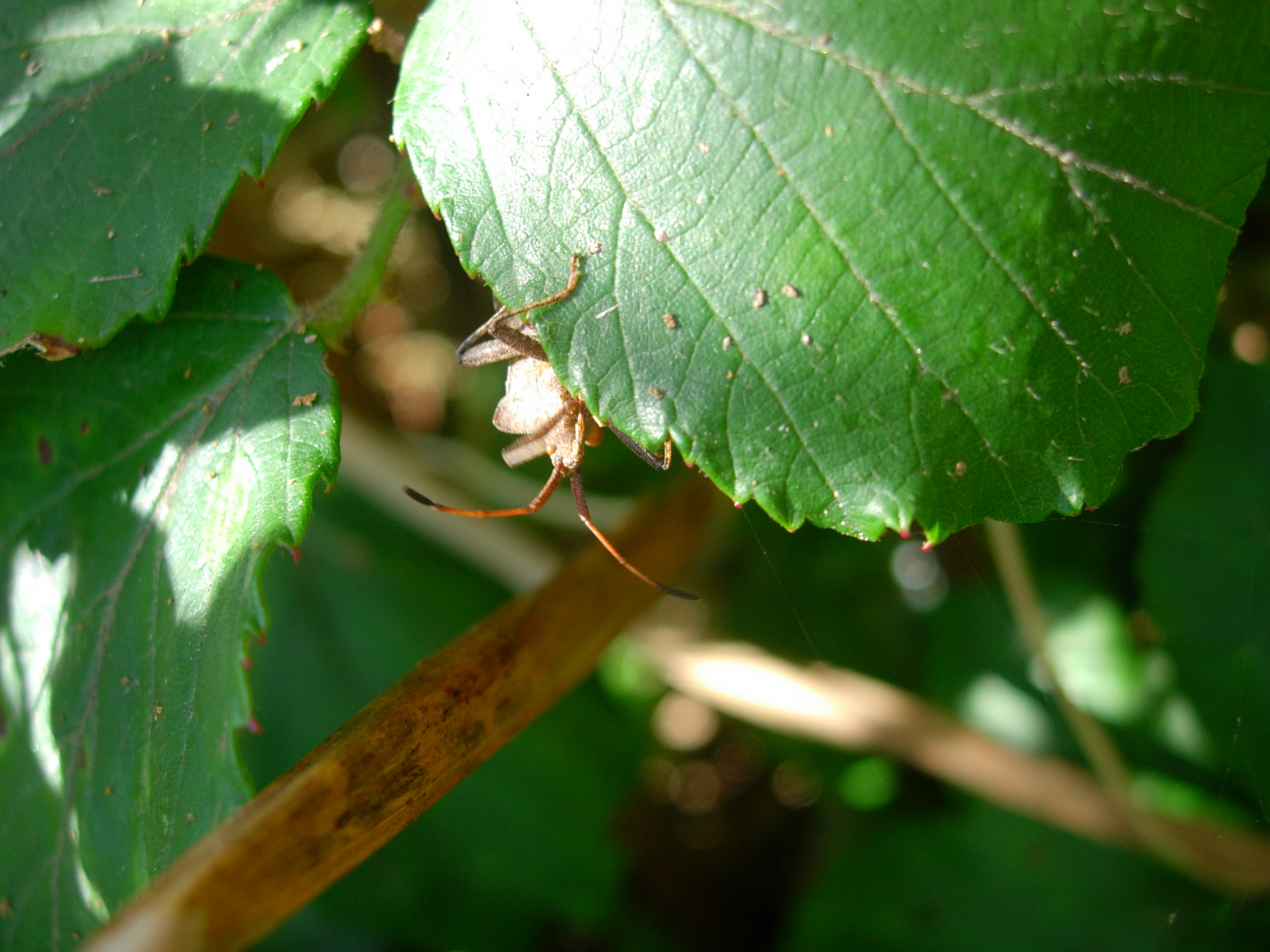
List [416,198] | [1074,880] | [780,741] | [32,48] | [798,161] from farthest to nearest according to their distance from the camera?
[780,741] → [1074,880] → [416,198] → [32,48] → [798,161]

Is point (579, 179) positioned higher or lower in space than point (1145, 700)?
higher

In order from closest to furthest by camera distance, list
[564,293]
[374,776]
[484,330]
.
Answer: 1. [374,776]
2. [564,293]
3. [484,330]

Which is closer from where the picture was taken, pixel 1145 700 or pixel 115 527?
pixel 115 527

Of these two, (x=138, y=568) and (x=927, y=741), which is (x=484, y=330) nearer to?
(x=138, y=568)

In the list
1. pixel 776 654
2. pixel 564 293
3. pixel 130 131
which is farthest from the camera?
pixel 776 654

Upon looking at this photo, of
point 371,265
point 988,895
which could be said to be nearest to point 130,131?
point 371,265

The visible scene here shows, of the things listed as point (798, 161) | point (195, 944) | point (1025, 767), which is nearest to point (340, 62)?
point (798, 161)

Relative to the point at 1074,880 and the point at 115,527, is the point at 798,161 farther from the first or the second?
the point at 1074,880
